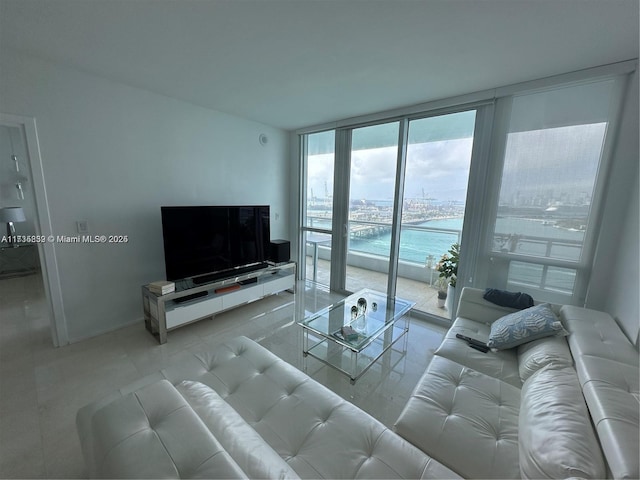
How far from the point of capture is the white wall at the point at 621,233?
178cm

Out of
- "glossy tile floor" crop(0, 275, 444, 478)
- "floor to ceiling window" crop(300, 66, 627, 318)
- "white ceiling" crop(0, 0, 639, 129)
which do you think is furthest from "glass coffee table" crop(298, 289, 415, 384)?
"white ceiling" crop(0, 0, 639, 129)

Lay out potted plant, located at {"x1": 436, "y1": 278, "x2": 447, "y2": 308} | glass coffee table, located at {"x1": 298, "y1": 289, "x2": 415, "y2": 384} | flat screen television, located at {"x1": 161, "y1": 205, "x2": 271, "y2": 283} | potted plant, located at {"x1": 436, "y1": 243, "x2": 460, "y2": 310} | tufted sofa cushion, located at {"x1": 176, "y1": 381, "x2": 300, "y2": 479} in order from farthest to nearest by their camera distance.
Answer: potted plant, located at {"x1": 436, "y1": 278, "x2": 447, "y2": 308} < potted plant, located at {"x1": 436, "y1": 243, "x2": 460, "y2": 310} < flat screen television, located at {"x1": 161, "y1": 205, "x2": 271, "y2": 283} < glass coffee table, located at {"x1": 298, "y1": 289, "x2": 415, "y2": 384} < tufted sofa cushion, located at {"x1": 176, "y1": 381, "x2": 300, "y2": 479}

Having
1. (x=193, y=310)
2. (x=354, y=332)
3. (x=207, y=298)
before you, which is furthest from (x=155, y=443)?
(x=207, y=298)

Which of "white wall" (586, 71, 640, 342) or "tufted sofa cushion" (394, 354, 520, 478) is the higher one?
"white wall" (586, 71, 640, 342)

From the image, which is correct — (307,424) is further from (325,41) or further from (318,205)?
(318,205)

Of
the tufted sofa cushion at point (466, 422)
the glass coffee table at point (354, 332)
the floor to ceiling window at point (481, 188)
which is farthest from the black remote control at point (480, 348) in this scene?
the floor to ceiling window at point (481, 188)

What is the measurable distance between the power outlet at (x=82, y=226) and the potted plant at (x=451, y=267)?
3.79 metres

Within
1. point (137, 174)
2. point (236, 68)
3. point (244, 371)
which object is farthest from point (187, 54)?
point (244, 371)

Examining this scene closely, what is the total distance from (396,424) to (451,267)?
2.26 meters

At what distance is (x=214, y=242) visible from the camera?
9.59 ft

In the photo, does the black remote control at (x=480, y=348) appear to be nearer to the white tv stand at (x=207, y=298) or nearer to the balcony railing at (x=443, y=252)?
the balcony railing at (x=443, y=252)

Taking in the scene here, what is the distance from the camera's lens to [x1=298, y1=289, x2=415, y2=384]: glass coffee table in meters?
1.97

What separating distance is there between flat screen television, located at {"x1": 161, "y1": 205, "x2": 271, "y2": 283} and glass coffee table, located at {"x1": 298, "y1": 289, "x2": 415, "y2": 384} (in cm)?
130

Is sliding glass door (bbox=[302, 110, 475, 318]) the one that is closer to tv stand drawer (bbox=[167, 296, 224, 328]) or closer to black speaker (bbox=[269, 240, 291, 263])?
black speaker (bbox=[269, 240, 291, 263])
